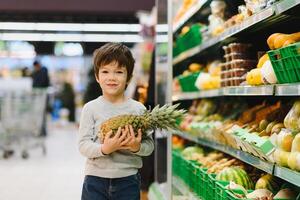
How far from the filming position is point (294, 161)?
2.20 m

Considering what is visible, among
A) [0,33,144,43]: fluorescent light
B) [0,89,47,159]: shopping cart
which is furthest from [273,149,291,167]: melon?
[0,33,144,43]: fluorescent light

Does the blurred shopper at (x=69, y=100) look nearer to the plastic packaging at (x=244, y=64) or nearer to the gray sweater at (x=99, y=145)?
the plastic packaging at (x=244, y=64)

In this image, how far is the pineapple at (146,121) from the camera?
2.29 m

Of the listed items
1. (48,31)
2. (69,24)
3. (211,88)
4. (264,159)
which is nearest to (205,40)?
(211,88)

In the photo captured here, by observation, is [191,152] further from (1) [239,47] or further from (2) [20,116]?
(2) [20,116]

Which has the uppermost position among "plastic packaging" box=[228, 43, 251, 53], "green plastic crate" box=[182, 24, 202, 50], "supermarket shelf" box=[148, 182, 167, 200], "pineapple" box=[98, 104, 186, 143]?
"green plastic crate" box=[182, 24, 202, 50]

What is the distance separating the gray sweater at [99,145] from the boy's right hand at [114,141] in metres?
0.07

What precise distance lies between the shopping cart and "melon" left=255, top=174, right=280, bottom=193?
5.89 meters

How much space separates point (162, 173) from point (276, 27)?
188cm

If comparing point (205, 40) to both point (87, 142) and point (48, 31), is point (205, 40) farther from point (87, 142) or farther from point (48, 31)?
point (48, 31)

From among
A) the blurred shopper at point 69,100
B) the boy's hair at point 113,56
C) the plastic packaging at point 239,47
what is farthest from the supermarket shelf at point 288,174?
the blurred shopper at point 69,100

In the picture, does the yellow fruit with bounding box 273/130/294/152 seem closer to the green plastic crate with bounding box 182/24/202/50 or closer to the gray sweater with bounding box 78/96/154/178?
the gray sweater with bounding box 78/96/154/178

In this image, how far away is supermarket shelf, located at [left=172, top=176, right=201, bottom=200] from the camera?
3.66 metres

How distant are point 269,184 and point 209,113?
1.86 meters
